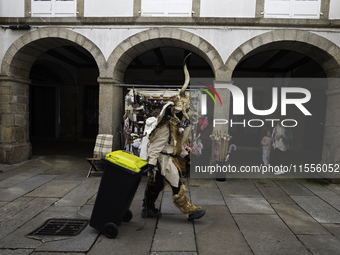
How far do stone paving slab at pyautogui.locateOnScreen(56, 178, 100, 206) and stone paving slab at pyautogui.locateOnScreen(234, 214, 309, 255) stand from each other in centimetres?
289

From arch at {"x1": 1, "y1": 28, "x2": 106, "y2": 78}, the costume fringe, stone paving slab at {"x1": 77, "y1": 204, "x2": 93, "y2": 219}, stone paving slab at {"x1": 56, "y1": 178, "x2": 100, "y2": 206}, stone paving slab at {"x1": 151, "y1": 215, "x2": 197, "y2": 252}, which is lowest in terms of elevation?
stone paving slab at {"x1": 56, "y1": 178, "x2": 100, "y2": 206}

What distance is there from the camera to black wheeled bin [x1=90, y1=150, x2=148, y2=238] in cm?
325

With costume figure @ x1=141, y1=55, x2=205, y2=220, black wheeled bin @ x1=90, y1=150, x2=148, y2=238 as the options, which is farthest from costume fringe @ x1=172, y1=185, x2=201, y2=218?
black wheeled bin @ x1=90, y1=150, x2=148, y2=238

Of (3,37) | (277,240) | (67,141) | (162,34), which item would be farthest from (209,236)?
(67,141)

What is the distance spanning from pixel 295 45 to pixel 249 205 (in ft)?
15.5

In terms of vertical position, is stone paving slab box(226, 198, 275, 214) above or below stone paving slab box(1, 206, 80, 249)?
above

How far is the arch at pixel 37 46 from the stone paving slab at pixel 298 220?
549cm

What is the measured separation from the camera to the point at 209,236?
3.45m

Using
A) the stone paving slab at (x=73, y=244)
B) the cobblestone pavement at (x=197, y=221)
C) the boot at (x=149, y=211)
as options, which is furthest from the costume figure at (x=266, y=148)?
the stone paving slab at (x=73, y=244)

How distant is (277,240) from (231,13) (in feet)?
18.8

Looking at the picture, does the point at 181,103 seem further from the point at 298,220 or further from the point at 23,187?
the point at 23,187

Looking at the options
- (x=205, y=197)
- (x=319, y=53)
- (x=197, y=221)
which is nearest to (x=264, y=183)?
(x=205, y=197)

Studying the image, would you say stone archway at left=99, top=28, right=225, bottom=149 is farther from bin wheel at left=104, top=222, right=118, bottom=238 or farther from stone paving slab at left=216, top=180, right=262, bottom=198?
bin wheel at left=104, top=222, right=118, bottom=238

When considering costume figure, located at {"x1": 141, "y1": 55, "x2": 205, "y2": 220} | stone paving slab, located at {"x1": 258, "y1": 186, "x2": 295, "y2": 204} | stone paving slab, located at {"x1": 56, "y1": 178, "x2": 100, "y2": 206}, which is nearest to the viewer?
costume figure, located at {"x1": 141, "y1": 55, "x2": 205, "y2": 220}
